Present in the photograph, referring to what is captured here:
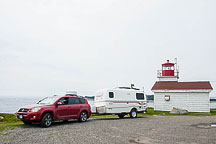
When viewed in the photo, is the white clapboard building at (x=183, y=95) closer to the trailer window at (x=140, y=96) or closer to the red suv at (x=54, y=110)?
the trailer window at (x=140, y=96)

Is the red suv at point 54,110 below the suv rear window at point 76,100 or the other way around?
below

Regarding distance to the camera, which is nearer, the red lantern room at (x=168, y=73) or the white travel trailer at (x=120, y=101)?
the white travel trailer at (x=120, y=101)

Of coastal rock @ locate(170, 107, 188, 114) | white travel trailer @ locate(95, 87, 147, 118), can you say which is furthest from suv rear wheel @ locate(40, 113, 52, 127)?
coastal rock @ locate(170, 107, 188, 114)

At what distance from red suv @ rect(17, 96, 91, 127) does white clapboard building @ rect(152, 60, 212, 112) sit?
54.8 ft

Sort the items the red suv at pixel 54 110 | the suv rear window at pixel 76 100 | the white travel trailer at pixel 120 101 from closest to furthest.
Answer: the red suv at pixel 54 110 < the suv rear window at pixel 76 100 < the white travel trailer at pixel 120 101

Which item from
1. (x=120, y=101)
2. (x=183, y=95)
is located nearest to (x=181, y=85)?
(x=183, y=95)

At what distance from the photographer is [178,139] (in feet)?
28.2

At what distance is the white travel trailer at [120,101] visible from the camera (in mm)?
16906

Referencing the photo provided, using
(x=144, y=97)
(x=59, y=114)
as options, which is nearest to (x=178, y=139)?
(x=59, y=114)

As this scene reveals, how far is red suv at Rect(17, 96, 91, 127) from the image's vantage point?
11.7 meters

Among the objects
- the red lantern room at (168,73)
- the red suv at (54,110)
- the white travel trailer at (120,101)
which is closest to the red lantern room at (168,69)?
the red lantern room at (168,73)

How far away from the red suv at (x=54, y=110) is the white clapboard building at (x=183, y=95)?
54.8ft

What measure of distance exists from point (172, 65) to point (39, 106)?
2466 centimetres

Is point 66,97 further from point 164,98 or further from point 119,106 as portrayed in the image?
point 164,98
